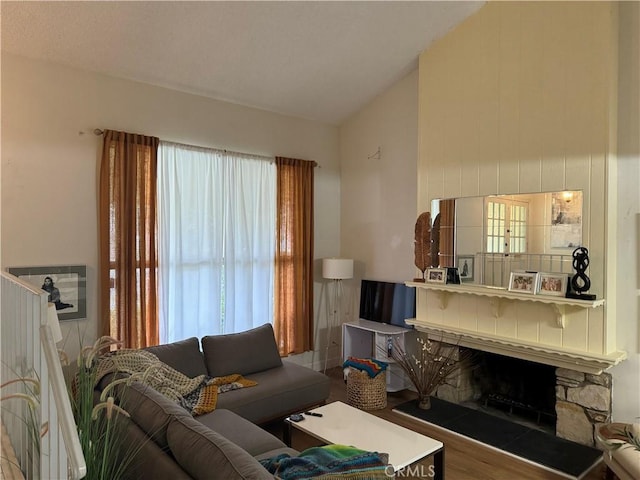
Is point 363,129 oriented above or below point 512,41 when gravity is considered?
below

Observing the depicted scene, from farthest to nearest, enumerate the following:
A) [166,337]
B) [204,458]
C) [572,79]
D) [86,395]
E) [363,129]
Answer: [363,129]
[166,337]
[572,79]
[204,458]
[86,395]

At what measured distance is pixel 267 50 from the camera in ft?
12.5

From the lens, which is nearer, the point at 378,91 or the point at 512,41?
the point at 512,41

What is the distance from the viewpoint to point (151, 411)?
2152 millimetres

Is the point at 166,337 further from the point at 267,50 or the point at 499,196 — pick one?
the point at 499,196

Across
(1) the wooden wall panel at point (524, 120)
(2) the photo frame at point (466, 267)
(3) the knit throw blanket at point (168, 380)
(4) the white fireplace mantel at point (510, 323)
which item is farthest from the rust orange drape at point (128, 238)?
(2) the photo frame at point (466, 267)

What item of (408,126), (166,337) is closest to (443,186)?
(408,126)

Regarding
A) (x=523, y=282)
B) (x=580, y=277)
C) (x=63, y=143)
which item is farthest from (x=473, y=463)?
(x=63, y=143)

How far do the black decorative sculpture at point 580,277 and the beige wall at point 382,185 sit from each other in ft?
5.75

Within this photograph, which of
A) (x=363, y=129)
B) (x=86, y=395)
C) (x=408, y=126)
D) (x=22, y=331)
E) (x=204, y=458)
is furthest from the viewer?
(x=363, y=129)

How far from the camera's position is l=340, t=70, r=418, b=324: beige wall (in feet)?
15.7

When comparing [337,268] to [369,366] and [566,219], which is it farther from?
[566,219]

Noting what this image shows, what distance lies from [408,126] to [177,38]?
2.46 metres

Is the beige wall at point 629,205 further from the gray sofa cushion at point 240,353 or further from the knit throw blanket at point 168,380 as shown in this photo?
the knit throw blanket at point 168,380
